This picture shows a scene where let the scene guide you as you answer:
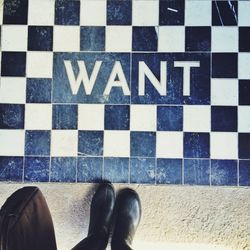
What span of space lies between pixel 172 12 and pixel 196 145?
594 millimetres

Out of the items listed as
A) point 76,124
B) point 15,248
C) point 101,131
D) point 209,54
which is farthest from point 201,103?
point 15,248

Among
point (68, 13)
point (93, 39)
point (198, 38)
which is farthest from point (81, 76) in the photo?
point (198, 38)

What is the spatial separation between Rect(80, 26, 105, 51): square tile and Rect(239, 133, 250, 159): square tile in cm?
72

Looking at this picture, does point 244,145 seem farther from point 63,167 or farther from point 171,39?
point 63,167

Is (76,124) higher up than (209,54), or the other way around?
(209,54)

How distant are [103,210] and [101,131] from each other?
0.34 m

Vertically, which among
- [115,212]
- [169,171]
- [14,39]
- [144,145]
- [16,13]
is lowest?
[115,212]

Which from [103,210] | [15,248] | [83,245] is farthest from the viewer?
[103,210]

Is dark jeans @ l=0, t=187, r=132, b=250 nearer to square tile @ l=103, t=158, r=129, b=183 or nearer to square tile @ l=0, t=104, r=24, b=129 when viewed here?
square tile @ l=103, t=158, r=129, b=183

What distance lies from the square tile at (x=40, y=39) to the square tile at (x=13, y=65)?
0.07m

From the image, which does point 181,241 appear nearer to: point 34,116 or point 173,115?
point 173,115

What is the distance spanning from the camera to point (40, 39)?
5.08 ft

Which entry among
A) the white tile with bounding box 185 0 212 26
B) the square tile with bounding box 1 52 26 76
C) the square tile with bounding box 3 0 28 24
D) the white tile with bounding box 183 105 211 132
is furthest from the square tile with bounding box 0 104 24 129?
the white tile with bounding box 185 0 212 26

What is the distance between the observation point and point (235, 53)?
1.52 m
